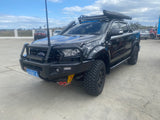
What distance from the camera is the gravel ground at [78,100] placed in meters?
2.24

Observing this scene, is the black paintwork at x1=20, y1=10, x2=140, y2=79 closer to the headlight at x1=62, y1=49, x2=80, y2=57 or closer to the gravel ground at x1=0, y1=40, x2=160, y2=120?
the headlight at x1=62, y1=49, x2=80, y2=57

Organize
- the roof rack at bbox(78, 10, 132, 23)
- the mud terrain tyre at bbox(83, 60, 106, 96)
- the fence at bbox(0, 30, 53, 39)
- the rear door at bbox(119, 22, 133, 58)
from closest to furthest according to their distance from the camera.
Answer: the mud terrain tyre at bbox(83, 60, 106, 96) → the roof rack at bbox(78, 10, 132, 23) → the rear door at bbox(119, 22, 133, 58) → the fence at bbox(0, 30, 53, 39)

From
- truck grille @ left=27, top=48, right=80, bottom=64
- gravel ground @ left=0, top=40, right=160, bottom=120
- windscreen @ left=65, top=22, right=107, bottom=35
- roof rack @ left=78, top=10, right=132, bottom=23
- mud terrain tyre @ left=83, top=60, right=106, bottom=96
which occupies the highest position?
roof rack @ left=78, top=10, right=132, bottom=23

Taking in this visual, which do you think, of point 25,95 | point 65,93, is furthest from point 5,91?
point 65,93

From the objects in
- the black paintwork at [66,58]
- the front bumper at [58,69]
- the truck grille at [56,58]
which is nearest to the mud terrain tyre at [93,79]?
the black paintwork at [66,58]

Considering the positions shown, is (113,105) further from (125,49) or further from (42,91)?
(125,49)

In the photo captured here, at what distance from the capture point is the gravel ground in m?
2.24

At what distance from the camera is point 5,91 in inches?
125

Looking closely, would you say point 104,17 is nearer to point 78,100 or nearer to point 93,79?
point 93,79

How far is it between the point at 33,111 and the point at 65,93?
0.84m

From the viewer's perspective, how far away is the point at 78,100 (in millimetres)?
2721

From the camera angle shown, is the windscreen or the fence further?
the fence

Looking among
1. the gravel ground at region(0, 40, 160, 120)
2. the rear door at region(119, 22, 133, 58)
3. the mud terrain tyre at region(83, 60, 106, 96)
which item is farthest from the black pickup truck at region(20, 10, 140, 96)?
the rear door at region(119, 22, 133, 58)

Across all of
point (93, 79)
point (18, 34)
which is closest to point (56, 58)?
point (93, 79)
